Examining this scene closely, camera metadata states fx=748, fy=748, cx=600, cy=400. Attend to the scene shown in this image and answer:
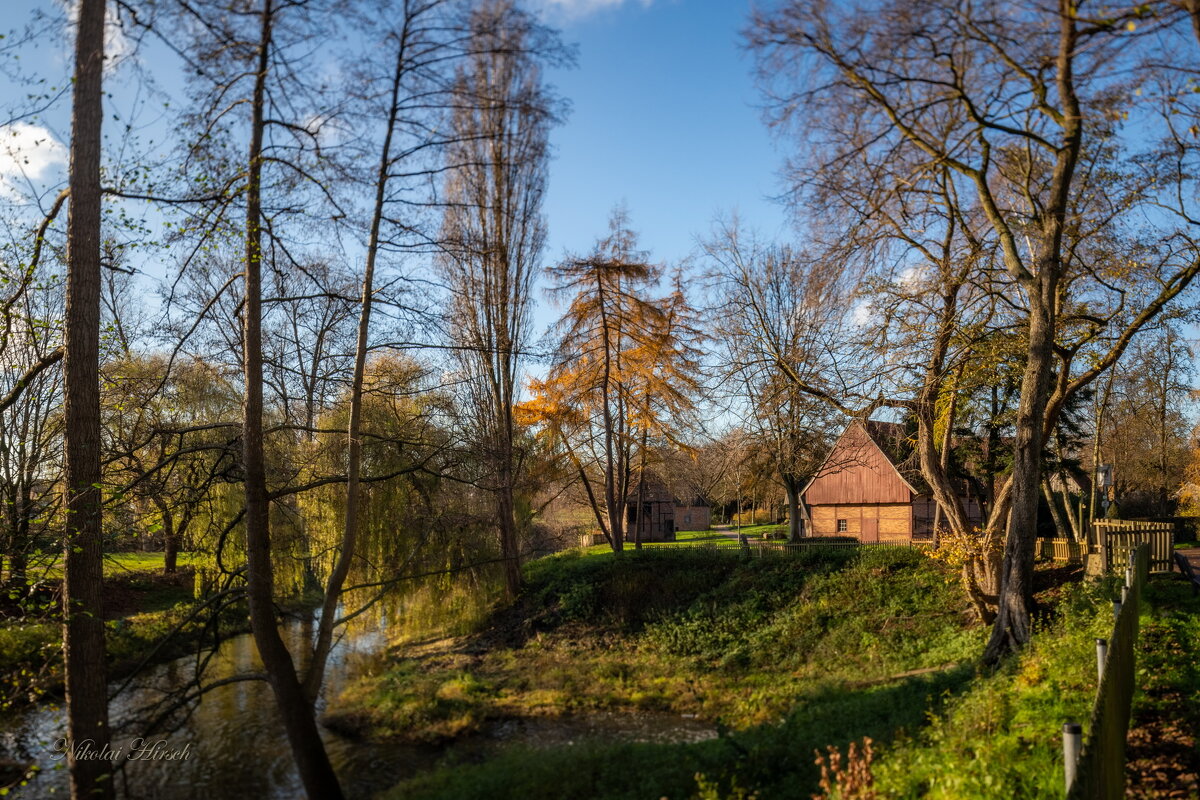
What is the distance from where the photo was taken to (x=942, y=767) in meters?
5.86

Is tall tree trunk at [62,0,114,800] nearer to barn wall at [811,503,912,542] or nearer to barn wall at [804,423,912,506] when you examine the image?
barn wall at [804,423,912,506]

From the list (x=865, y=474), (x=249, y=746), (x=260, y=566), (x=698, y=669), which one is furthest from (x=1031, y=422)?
(x=865, y=474)

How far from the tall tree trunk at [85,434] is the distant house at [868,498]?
1011 inches

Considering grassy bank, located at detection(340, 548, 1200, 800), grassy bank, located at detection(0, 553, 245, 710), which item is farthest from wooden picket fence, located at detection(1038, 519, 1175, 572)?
grassy bank, located at detection(0, 553, 245, 710)

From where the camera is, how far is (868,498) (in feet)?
104

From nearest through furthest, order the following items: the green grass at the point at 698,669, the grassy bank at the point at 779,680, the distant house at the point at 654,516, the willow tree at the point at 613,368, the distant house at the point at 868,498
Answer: the grassy bank at the point at 779,680 → the green grass at the point at 698,669 → the willow tree at the point at 613,368 → the distant house at the point at 868,498 → the distant house at the point at 654,516

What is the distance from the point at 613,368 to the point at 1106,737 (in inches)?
774

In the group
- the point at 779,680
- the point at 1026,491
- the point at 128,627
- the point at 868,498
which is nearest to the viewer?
the point at 1026,491

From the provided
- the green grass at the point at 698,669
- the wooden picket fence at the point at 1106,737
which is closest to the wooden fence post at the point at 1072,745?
the wooden picket fence at the point at 1106,737

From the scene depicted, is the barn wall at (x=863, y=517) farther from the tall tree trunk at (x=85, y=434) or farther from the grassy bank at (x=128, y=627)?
the tall tree trunk at (x=85, y=434)

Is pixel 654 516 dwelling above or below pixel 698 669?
above

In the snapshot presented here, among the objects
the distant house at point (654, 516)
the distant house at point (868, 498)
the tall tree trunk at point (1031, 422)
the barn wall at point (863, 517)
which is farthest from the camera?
the distant house at point (654, 516)

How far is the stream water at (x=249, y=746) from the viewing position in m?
10.1

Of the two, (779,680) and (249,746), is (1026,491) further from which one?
(249,746)
